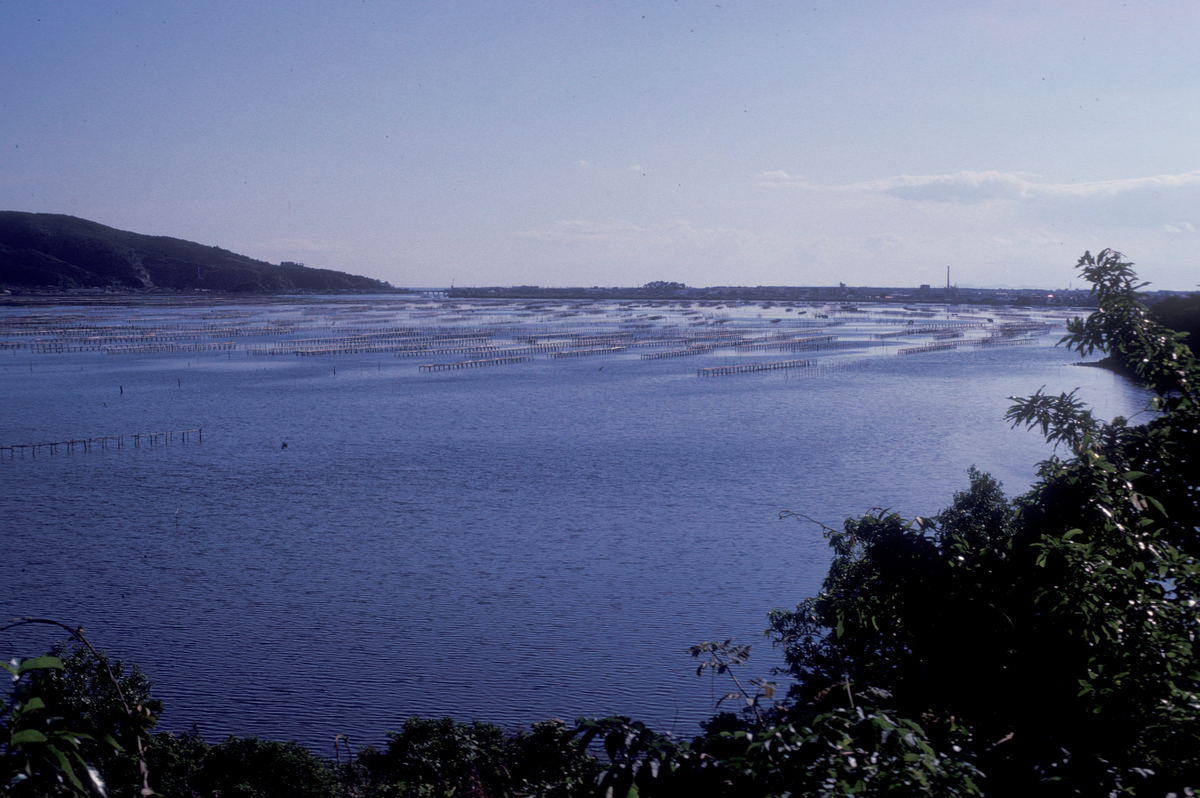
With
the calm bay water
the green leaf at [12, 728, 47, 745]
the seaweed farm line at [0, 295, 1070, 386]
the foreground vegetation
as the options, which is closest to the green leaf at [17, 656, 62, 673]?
the foreground vegetation

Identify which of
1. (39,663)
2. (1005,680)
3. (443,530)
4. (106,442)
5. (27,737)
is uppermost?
(39,663)

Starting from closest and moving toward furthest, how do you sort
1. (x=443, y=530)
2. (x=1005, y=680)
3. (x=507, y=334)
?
1. (x=1005, y=680)
2. (x=443, y=530)
3. (x=507, y=334)

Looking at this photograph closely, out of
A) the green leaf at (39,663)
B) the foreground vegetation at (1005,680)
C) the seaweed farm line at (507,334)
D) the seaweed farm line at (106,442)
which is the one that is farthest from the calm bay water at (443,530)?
the seaweed farm line at (507,334)

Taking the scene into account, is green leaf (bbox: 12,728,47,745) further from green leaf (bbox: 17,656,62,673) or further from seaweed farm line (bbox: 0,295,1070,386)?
seaweed farm line (bbox: 0,295,1070,386)

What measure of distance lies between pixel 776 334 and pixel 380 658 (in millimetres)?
93160

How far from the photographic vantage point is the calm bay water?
57.0 ft

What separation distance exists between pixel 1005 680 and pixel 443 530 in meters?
21.2

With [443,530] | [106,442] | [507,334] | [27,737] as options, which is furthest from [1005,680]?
[507,334]

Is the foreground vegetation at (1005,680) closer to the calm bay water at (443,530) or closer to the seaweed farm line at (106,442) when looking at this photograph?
the calm bay water at (443,530)

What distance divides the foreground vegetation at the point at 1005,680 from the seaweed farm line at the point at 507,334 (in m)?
58.7

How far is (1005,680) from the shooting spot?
769cm

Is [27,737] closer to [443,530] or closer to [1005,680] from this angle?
[1005,680]

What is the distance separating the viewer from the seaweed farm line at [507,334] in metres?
79.2

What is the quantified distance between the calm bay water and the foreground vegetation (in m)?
5.72
